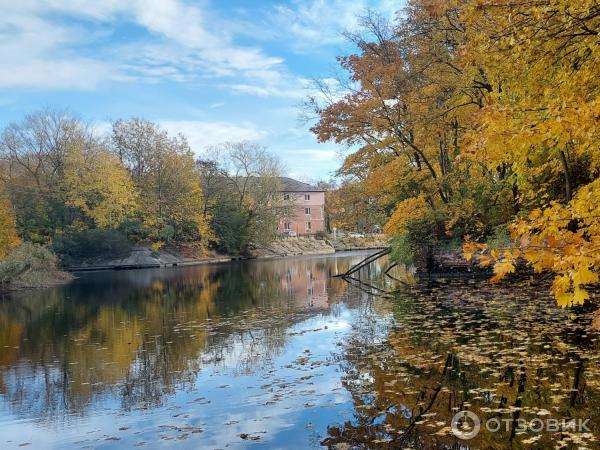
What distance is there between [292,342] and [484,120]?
7202mm

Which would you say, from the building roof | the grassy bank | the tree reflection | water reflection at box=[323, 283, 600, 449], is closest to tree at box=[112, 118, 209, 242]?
the grassy bank

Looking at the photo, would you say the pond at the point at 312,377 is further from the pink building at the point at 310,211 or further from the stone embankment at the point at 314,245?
the pink building at the point at 310,211

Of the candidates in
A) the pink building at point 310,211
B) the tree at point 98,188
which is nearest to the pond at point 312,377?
the tree at point 98,188

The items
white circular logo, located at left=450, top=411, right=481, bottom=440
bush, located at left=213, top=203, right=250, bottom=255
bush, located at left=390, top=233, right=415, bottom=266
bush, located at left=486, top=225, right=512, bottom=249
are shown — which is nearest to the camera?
white circular logo, located at left=450, top=411, right=481, bottom=440

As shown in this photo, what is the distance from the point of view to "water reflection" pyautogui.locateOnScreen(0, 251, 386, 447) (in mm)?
8203

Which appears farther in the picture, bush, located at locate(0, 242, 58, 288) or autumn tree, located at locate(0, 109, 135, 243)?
autumn tree, located at locate(0, 109, 135, 243)

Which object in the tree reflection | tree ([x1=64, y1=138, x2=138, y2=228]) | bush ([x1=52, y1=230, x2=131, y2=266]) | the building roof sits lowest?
the tree reflection

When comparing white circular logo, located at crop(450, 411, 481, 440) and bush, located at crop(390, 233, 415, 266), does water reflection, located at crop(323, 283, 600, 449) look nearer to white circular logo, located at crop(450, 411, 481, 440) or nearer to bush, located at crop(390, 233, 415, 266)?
white circular logo, located at crop(450, 411, 481, 440)

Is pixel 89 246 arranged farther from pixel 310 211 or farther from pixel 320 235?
pixel 310 211

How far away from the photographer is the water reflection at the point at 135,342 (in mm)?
8203

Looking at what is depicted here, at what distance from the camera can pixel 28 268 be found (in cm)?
2953

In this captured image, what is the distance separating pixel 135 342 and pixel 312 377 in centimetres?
596

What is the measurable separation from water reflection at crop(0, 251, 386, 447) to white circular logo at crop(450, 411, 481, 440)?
363 cm

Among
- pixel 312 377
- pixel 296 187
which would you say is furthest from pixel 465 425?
pixel 296 187
